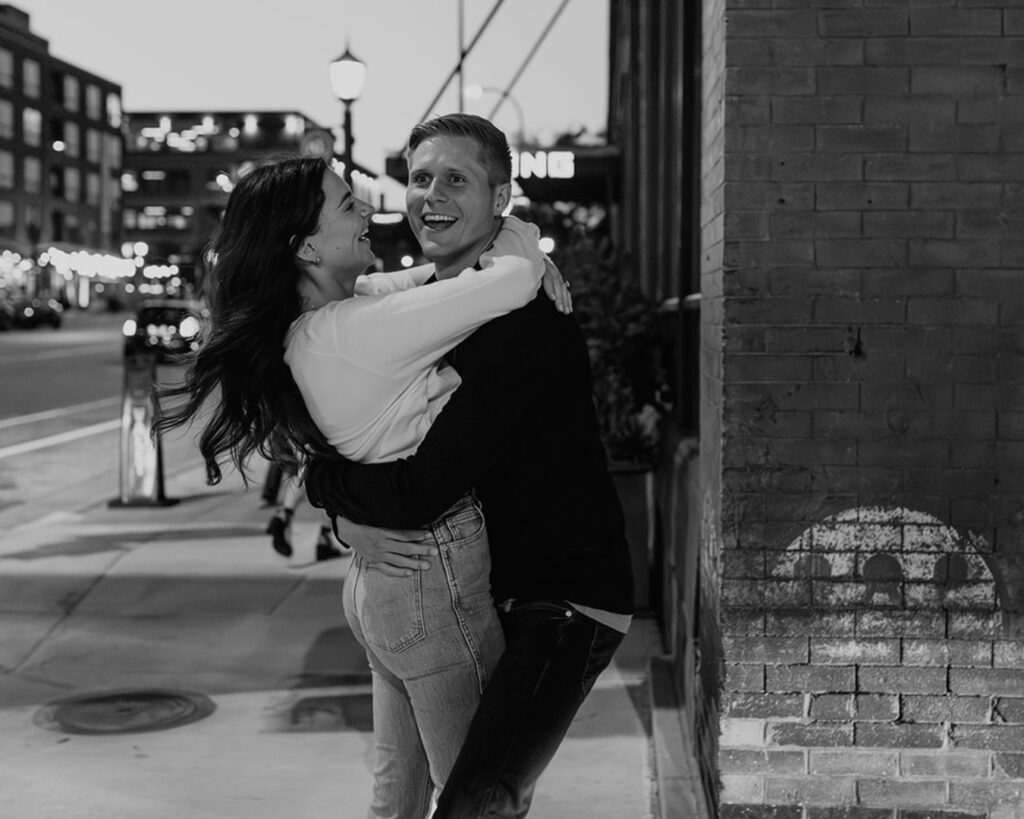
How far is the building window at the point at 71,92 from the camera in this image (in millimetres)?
110562

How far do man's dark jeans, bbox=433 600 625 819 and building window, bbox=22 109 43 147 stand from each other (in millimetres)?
107133

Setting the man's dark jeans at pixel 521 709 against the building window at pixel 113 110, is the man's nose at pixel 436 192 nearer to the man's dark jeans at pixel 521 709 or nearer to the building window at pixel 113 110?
the man's dark jeans at pixel 521 709

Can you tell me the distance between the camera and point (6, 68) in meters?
98.4

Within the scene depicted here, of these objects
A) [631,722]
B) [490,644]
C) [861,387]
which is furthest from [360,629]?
[631,722]

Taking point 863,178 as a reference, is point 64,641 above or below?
below

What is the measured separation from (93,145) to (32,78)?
519 inches

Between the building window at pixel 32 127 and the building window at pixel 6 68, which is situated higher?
the building window at pixel 6 68

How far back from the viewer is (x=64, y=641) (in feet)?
23.1

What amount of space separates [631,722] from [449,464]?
3489 millimetres

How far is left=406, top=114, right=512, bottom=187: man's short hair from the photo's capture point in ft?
9.19

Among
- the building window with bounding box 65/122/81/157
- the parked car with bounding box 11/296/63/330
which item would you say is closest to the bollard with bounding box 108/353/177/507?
the parked car with bounding box 11/296/63/330

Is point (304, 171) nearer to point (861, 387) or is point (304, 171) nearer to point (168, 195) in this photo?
point (861, 387)

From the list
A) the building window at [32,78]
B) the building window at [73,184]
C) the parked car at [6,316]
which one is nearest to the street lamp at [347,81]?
the parked car at [6,316]

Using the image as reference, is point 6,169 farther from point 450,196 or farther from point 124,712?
point 450,196
